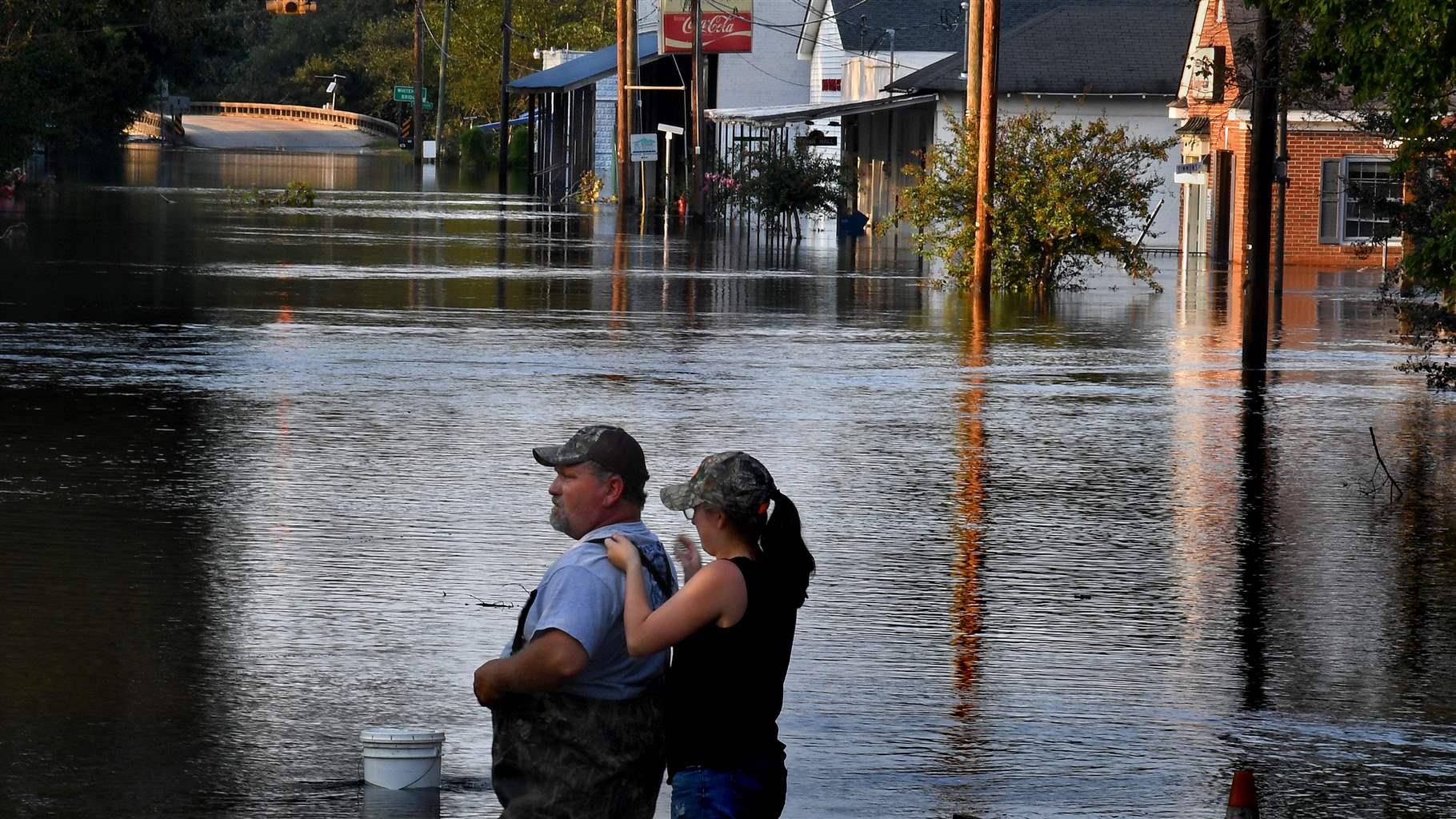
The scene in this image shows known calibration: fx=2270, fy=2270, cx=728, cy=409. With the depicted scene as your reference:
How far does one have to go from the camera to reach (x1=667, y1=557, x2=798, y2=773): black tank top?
506 centimetres

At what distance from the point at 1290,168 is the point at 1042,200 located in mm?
12867

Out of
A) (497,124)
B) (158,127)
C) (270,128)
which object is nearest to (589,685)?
(497,124)

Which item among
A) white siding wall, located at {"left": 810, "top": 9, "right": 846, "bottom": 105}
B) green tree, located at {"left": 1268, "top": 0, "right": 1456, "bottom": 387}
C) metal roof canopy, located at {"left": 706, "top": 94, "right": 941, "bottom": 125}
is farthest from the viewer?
white siding wall, located at {"left": 810, "top": 9, "right": 846, "bottom": 105}

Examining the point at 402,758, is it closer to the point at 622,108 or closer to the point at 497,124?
the point at 622,108

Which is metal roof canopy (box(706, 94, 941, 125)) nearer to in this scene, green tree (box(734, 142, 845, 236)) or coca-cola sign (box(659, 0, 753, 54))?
green tree (box(734, 142, 845, 236))

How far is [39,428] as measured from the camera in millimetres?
15359

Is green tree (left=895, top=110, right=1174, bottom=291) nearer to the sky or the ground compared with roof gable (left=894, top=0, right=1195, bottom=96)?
nearer to the ground

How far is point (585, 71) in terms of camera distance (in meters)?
67.1

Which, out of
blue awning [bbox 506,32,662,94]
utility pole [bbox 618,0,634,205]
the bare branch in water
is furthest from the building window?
the bare branch in water

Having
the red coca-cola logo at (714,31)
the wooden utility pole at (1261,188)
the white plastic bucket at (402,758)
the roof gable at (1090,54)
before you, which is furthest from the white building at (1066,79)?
the white plastic bucket at (402,758)

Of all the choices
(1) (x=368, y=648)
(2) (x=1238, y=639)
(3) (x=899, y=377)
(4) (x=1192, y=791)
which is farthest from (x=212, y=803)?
(3) (x=899, y=377)

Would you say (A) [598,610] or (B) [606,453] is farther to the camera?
(B) [606,453]

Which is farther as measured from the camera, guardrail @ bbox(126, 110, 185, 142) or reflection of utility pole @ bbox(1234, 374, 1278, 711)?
guardrail @ bbox(126, 110, 185, 142)

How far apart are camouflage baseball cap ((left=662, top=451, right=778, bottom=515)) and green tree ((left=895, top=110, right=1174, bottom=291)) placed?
82.3 feet
